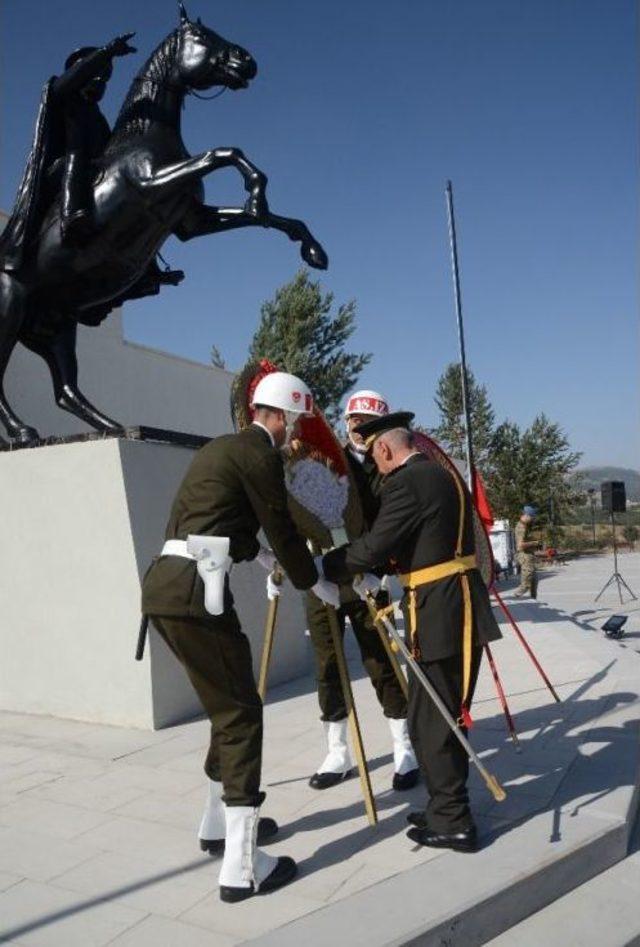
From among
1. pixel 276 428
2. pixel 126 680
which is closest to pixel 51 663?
pixel 126 680

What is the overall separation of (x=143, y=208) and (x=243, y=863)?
4.18 meters

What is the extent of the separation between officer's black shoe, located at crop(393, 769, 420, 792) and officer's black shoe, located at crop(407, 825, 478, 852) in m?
0.69

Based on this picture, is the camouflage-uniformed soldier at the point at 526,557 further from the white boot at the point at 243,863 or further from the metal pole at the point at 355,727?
the white boot at the point at 243,863

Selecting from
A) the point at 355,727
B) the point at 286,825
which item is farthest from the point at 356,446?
the point at 286,825

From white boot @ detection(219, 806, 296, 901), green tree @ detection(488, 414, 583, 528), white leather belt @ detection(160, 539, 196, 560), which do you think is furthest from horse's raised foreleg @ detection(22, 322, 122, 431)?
green tree @ detection(488, 414, 583, 528)

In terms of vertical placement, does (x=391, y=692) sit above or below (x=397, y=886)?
above

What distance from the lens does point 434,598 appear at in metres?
3.19

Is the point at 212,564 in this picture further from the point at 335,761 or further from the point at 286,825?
the point at 335,761

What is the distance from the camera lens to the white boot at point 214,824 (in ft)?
10.1

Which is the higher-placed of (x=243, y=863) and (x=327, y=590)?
(x=327, y=590)

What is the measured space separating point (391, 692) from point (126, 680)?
1.91m

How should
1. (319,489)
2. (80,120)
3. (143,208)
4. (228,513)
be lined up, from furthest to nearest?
(80,120)
(143,208)
(319,489)
(228,513)

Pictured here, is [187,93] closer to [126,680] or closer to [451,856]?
[126,680]

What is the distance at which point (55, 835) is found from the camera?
10.9 ft
